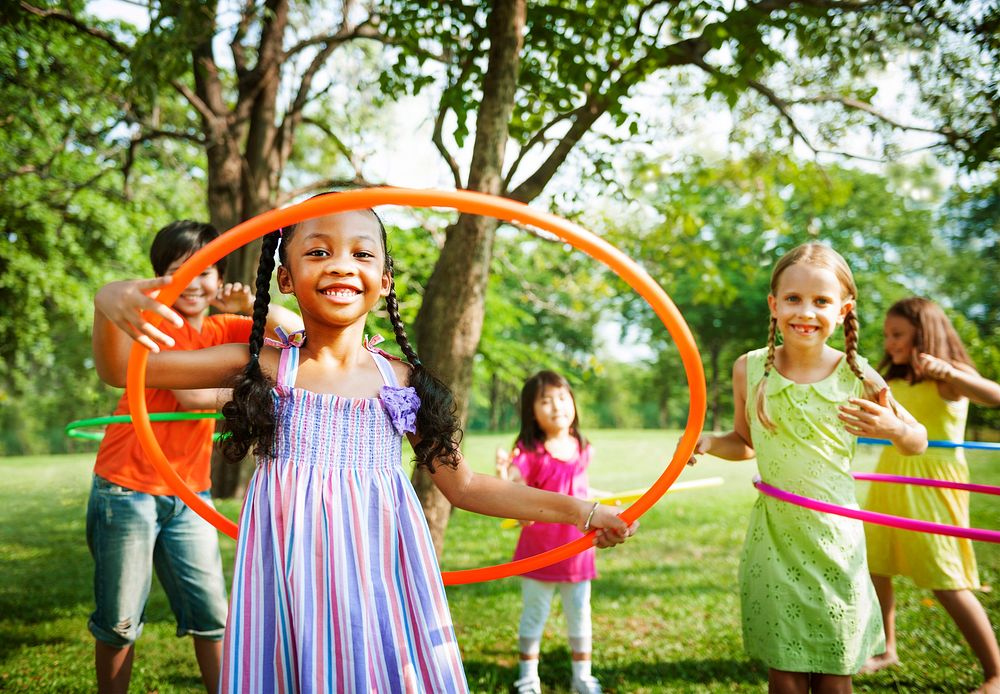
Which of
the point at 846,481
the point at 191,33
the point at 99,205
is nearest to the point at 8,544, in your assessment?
the point at 191,33

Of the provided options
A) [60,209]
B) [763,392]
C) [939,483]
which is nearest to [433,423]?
[763,392]

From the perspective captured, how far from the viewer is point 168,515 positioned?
3.46 metres

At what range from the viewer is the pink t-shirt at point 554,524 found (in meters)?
4.17

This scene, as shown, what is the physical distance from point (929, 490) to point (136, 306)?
4.31 m

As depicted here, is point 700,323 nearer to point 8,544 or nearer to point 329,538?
point 8,544

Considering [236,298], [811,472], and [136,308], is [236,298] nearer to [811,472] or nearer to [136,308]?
[136,308]

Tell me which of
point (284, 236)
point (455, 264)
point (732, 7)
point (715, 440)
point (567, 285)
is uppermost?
point (732, 7)

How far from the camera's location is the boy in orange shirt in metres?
3.30

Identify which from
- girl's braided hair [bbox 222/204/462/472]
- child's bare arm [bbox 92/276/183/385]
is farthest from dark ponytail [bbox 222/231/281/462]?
child's bare arm [bbox 92/276/183/385]

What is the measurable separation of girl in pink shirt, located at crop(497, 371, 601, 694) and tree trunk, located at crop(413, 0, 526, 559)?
0.82 m

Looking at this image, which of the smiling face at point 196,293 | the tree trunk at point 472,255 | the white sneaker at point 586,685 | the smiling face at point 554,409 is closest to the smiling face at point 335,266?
the smiling face at point 196,293

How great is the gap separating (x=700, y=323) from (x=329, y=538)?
31288 mm

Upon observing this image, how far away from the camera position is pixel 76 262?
18.0 m

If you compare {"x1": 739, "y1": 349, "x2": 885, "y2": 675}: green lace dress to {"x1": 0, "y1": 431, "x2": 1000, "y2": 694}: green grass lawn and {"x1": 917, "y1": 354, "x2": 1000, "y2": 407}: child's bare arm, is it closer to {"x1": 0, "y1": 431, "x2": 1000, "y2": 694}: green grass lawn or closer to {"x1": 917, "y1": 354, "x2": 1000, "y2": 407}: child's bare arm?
{"x1": 917, "y1": 354, "x2": 1000, "y2": 407}: child's bare arm
